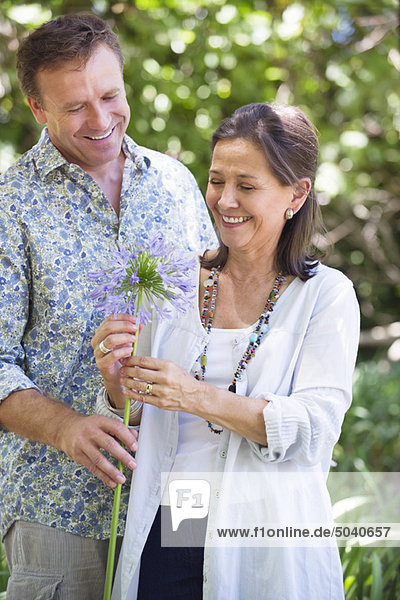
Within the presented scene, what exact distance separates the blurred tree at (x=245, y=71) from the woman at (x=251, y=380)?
9.76ft

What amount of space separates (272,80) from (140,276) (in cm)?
427

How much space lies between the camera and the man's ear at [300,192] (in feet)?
6.84

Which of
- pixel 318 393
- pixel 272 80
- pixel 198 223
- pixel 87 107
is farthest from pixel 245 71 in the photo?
pixel 318 393

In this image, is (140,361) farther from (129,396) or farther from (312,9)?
(312,9)

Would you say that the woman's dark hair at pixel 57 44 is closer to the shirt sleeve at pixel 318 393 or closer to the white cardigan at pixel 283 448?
the white cardigan at pixel 283 448

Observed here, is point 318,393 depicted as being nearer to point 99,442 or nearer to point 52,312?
point 99,442

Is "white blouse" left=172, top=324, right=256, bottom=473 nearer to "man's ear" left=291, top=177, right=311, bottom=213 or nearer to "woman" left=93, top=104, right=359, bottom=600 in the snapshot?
"woman" left=93, top=104, right=359, bottom=600

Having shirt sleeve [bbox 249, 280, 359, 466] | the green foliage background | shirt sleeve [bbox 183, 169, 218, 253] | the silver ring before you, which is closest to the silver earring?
shirt sleeve [bbox 249, 280, 359, 466]

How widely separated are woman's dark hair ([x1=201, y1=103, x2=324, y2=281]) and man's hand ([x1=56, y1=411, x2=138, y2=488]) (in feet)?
1.92

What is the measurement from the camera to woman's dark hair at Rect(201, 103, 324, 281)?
201cm

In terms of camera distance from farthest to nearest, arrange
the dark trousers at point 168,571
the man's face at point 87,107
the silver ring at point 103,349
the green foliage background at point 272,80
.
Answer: the green foliage background at point 272,80 < the man's face at point 87,107 < the dark trousers at point 168,571 < the silver ring at point 103,349

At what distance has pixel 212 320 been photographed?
2.10m

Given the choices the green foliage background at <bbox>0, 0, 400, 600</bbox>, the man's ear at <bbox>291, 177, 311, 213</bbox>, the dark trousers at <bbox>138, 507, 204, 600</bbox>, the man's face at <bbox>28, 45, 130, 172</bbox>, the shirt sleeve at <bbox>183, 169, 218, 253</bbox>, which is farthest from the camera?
the green foliage background at <bbox>0, 0, 400, 600</bbox>

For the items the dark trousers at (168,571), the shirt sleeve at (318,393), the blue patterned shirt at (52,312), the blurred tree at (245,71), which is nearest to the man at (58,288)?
the blue patterned shirt at (52,312)
